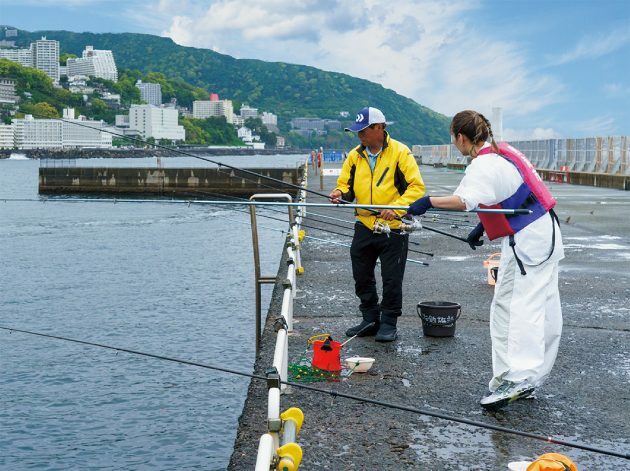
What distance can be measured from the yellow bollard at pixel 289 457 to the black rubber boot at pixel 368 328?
11.6ft

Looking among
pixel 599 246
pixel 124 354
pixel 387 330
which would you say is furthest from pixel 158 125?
pixel 387 330

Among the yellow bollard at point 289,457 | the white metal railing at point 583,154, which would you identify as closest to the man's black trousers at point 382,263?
the yellow bollard at point 289,457

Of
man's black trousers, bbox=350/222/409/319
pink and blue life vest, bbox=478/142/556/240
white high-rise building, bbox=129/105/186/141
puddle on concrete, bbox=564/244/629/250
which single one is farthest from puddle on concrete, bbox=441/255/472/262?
white high-rise building, bbox=129/105/186/141

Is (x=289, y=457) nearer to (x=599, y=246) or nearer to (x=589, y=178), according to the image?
(x=599, y=246)

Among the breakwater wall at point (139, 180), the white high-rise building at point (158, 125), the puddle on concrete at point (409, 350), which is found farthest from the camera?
the white high-rise building at point (158, 125)

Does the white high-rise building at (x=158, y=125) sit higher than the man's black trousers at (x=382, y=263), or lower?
higher

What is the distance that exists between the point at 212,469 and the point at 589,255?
7.77 meters

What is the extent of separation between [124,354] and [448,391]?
23.8ft

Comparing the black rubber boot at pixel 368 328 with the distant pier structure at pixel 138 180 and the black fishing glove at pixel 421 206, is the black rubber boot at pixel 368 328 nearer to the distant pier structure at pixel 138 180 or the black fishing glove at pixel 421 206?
the black fishing glove at pixel 421 206

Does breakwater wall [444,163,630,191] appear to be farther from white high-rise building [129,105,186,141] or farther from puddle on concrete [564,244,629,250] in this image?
white high-rise building [129,105,186,141]

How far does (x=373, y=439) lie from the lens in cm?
493

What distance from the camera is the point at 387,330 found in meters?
7.26

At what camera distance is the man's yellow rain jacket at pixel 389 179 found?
677 cm

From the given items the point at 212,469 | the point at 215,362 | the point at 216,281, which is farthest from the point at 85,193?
the point at 212,469
